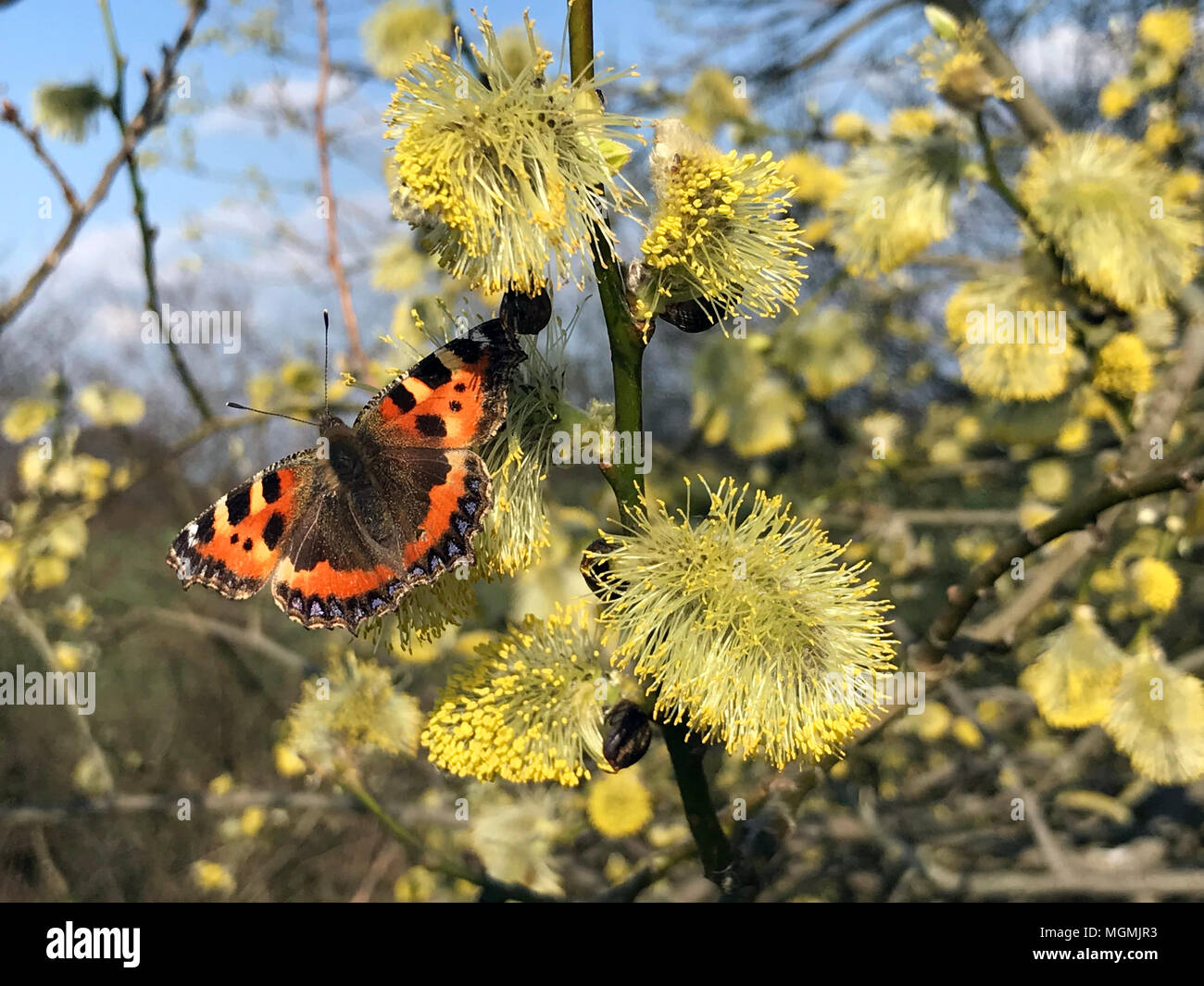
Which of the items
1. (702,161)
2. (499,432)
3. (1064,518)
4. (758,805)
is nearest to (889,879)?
(758,805)

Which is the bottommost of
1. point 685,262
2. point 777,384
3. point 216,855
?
point 216,855

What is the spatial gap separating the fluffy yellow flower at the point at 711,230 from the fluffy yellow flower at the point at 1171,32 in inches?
106

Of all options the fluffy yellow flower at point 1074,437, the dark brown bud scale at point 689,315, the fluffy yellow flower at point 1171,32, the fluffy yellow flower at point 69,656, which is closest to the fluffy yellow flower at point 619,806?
the dark brown bud scale at point 689,315

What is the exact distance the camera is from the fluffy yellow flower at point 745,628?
0.86 metres

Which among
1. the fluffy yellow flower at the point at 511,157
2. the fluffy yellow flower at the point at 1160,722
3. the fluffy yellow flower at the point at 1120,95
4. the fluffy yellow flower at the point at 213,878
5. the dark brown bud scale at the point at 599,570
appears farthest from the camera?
the fluffy yellow flower at the point at 213,878

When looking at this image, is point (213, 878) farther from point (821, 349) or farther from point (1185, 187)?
point (1185, 187)

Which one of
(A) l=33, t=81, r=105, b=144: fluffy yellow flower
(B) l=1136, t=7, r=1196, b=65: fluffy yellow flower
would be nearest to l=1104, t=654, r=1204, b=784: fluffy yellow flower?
(B) l=1136, t=7, r=1196, b=65: fluffy yellow flower

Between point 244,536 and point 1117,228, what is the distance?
4.97 ft

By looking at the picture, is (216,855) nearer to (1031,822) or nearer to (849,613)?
(1031,822)

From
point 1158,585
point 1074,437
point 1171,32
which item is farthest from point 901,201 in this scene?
point 1171,32

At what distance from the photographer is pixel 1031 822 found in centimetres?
193

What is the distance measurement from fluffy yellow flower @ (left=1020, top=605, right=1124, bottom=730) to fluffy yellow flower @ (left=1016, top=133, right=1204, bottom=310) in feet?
1.96

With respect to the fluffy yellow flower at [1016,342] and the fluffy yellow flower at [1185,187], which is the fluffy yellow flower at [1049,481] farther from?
the fluffy yellow flower at [1016,342]
